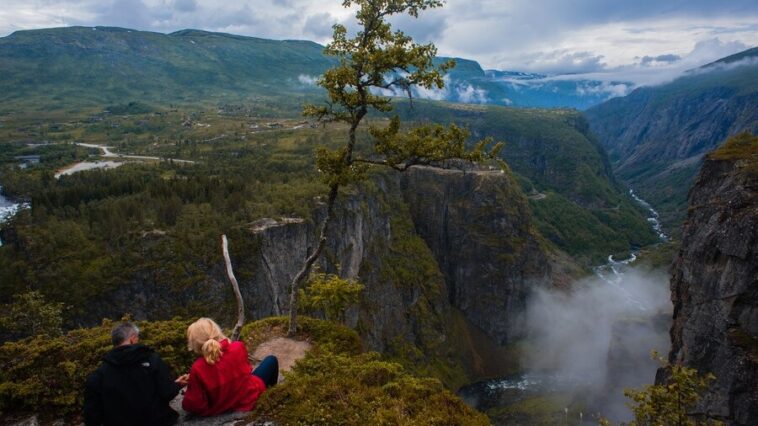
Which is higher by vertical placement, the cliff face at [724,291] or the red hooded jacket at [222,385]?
the red hooded jacket at [222,385]

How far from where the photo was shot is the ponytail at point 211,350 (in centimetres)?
1169

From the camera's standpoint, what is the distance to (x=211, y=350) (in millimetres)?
11719

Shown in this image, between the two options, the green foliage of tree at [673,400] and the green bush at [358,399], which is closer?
the green bush at [358,399]

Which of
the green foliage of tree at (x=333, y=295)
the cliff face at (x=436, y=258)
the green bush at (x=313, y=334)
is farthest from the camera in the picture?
the cliff face at (x=436, y=258)

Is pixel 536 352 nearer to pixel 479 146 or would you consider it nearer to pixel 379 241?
pixel 379 241

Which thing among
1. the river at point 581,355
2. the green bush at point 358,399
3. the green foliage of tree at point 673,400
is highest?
the green bush at point 358,399

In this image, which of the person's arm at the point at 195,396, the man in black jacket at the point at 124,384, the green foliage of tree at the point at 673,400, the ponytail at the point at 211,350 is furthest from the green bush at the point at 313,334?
the green foliage of tree at the point at 673,400

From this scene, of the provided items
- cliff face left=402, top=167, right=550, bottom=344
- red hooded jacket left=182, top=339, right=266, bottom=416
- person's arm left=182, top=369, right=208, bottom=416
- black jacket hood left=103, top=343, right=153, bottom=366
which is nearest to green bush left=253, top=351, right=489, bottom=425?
red hooded jacket left=182, top=339, right=266, bottom=416

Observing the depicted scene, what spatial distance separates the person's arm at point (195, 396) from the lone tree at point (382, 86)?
39.1 feet

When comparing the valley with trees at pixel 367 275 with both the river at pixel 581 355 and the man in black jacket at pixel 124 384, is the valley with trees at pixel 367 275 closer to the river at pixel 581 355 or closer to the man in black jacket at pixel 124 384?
the river at pixel 581 355

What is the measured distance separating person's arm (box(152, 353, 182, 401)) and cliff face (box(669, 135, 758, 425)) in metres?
61.9

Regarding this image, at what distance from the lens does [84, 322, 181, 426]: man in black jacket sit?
35.4 feet

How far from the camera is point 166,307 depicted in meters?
65.2

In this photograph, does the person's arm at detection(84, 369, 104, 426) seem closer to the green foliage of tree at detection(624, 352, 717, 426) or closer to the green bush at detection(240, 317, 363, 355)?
the green bush at detection(240, 317, 363, 355)
